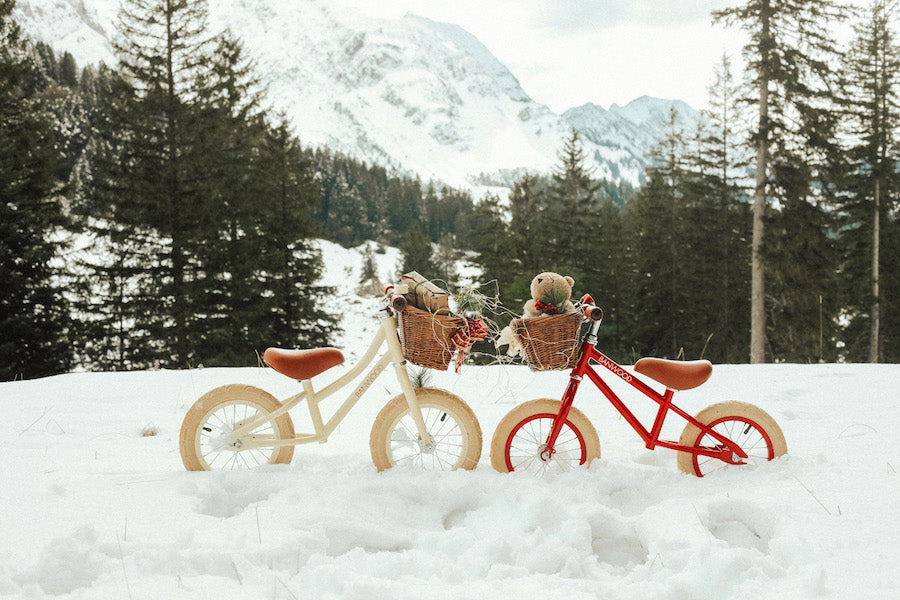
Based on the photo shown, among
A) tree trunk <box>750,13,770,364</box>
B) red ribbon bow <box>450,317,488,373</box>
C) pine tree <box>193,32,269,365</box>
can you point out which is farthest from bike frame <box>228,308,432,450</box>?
tree trunk <box>750,13,770,364</box>

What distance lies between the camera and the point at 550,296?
3412 mm

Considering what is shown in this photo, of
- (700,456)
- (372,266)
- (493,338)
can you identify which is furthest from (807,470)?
(372,266)

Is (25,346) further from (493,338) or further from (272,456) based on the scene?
(493,338)

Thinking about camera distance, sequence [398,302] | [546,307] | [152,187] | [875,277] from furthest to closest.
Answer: [875,277] < [152,187] < [546,307] < [398,302]

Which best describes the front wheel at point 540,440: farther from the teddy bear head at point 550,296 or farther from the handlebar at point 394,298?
the handlebar at point 394,298

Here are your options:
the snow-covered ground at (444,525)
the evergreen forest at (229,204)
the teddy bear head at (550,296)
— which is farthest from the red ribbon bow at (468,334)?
the evergreen forest at (229,204)

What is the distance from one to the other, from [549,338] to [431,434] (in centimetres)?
98

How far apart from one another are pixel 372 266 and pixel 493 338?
58107mm

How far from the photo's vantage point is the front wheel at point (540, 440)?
348 centimetres

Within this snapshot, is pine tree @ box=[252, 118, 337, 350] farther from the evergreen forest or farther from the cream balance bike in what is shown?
the cream balance bike

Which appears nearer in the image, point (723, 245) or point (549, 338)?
point (549, 338)

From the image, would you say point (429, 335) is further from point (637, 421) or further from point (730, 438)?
point (730, 438)

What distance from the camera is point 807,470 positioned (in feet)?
10.7

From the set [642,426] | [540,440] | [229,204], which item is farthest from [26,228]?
[642,426]
